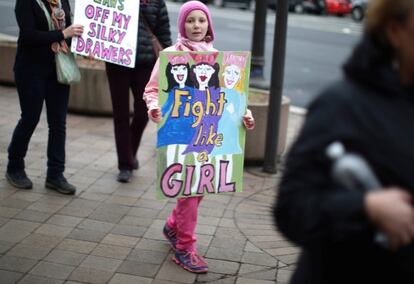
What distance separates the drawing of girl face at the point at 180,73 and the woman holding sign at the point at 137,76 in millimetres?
1399

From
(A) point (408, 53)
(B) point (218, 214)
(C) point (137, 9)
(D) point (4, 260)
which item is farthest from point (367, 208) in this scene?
(C) point (137, 9)

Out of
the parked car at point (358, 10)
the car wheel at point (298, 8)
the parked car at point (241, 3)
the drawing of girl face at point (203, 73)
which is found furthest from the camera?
the car wheel at point (298, 8)

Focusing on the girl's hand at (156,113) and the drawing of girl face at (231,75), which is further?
the drawing of girl face at (231,75)

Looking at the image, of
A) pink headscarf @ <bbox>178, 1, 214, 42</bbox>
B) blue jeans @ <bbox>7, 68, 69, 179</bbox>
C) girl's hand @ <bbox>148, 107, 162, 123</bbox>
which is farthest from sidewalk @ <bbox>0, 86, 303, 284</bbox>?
pink headscarf @ <bbox>178, 1, 214, 42</bbox>

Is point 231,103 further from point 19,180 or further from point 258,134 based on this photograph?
point 258,134

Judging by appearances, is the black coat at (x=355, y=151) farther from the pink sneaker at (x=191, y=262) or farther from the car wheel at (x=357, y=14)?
the car wheel at (x=357, y=14)

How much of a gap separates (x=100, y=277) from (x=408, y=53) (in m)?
2.54

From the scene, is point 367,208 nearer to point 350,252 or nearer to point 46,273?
point 350,252

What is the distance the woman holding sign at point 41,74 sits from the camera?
4430 millimetres

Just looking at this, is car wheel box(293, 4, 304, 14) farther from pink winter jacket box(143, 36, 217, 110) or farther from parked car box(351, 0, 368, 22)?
pink winter jacket box(143, 36, 217, 110)

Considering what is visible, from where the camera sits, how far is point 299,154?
63.1 inches

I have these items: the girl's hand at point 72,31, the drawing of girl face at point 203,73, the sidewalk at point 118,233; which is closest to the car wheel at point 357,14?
the sidewalk at point 118,233

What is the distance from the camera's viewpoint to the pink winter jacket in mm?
3797

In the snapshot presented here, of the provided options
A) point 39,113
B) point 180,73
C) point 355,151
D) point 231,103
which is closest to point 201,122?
point 231,103
